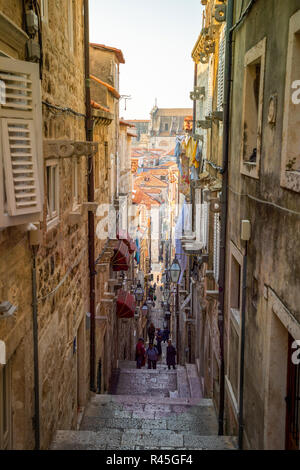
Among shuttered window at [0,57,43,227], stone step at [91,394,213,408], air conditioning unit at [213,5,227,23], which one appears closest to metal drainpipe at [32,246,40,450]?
shuttered window at [0,57,43,227]

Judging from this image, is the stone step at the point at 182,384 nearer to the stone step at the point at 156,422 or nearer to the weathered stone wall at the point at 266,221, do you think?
the stone step at the point at 156,422

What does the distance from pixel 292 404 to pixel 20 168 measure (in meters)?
3.88

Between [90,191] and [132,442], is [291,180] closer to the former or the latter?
[132,442]

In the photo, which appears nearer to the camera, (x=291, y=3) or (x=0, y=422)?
(x=291, y=3)

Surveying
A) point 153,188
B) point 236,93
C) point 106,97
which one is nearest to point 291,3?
point 236,93

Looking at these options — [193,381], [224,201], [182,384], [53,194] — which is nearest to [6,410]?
[53,194]

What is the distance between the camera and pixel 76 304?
31.8ft

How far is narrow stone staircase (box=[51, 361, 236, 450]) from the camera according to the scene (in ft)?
24.0

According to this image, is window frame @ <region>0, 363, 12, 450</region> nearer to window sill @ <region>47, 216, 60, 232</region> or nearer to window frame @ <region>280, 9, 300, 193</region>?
window sill @ <region>47, 216, 60, 232</region>

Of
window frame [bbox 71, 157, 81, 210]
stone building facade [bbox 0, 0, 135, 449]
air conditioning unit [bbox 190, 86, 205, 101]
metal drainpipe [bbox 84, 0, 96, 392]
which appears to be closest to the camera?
stone building facade [bbox 0, 0, 135, 449]

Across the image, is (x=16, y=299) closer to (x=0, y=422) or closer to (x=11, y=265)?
(x=11, y=265)

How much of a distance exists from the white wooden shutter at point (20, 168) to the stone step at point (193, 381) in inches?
419

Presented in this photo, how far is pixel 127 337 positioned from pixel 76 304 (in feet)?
52.3

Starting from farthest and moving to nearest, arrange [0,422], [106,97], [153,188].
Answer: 1. [153,188]
2. [106,97]
3. [0,422]
